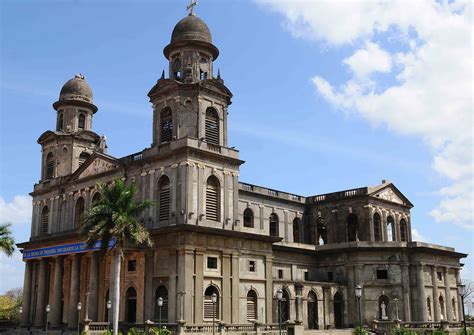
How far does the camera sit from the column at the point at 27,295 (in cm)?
5212

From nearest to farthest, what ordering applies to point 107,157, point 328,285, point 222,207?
1. point 222,207
2. point 107,157
3. point 328,285

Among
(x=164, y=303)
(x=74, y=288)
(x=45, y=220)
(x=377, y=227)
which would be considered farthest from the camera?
(x=377, y=227)

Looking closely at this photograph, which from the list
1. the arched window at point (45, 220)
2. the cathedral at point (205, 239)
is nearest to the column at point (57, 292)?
the cathedral at point (205, 239)

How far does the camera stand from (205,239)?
4109 centimetres

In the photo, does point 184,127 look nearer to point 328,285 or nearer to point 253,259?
point 253,259

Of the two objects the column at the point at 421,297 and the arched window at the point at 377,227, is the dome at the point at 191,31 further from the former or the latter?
the column at the point at 421,297

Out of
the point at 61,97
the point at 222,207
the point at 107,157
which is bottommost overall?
the point at 222,207

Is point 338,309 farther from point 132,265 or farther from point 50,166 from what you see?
point 50,166

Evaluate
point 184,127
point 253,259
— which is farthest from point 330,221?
point 184,127

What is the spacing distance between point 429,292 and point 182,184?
2657 cm

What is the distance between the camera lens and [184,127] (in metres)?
43.8

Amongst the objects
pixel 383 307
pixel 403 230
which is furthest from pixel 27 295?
pixel 403 230

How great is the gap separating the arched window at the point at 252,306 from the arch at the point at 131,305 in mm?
8388

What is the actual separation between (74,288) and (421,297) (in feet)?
98.0
